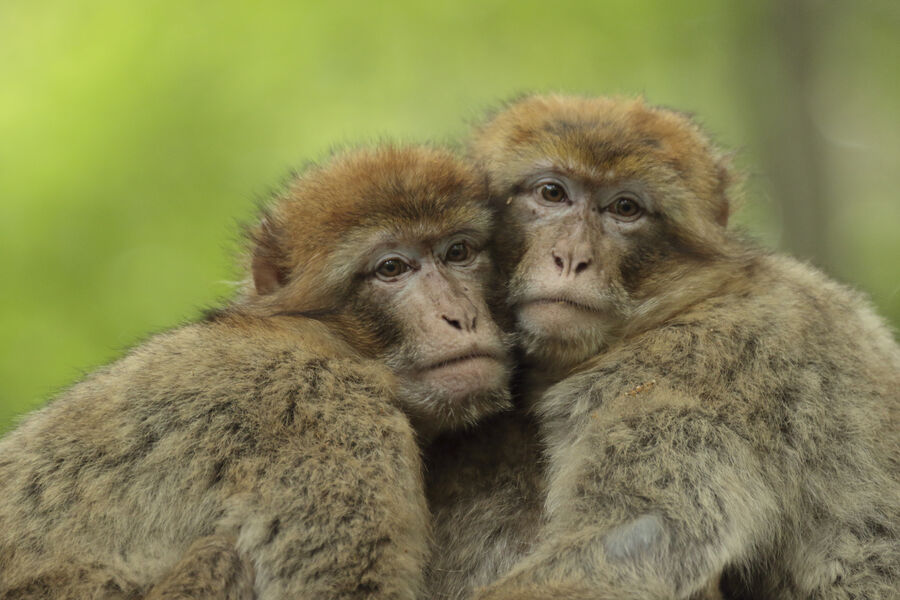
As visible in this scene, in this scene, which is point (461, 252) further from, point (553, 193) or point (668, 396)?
point (668, 396)

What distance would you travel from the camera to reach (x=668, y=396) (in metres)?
4.00

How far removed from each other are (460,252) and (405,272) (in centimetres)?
25

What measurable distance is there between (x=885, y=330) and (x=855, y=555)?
1121 millimetres

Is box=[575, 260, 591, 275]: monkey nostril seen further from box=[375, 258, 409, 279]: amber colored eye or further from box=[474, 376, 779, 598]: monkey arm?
box=[375, 258, 409, 279]: amber colored eye

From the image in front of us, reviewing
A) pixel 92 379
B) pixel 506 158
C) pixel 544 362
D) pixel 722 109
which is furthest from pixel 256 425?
pixel 722 109

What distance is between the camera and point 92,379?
426 cm

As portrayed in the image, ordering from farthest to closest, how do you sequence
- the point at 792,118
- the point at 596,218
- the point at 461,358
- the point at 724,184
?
1. the point at 792,118
2. the point at 724,184
3. the point at 596,218
4. the point at 461,358

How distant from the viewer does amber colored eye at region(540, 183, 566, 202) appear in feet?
14.9

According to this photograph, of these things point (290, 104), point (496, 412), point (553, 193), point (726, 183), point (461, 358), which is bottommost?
point (290, 104)

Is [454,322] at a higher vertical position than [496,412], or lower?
higher

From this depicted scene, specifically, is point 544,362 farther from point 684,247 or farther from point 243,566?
point 243,566

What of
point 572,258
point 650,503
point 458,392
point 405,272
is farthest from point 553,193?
point 650,503

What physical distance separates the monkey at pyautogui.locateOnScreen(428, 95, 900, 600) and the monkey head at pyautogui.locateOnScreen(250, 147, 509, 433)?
0.18 metres

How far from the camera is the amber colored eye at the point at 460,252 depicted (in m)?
4.51
